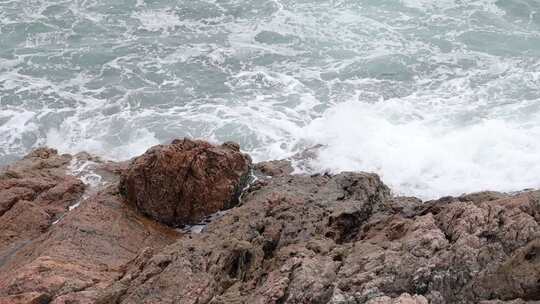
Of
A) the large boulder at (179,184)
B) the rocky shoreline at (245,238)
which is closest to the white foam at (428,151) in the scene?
the rocky shoreline at (245,238)

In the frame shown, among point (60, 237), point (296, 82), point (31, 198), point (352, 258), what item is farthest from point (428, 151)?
point (60, 237)

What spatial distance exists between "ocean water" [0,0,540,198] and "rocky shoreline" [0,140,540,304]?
712cm

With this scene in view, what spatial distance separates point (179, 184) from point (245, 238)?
17.3 ft

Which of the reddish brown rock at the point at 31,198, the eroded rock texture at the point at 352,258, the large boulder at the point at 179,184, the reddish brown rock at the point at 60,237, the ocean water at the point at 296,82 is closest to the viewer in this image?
the eroded rock texture at the point at 352,258

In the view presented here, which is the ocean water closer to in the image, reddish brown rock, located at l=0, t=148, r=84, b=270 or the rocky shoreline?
reddish brown rock, located at l=0, t=148, r=84, b=270

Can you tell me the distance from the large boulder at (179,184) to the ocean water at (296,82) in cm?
747

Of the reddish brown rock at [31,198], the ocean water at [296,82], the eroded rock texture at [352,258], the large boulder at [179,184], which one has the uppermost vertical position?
the eroded rock texture at [352,258]

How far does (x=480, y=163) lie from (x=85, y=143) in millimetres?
20154

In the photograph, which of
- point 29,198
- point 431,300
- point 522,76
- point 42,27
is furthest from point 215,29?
point 431,300

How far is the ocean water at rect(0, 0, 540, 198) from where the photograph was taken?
→ 96.7ft

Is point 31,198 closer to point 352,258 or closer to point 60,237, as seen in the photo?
point 60,237

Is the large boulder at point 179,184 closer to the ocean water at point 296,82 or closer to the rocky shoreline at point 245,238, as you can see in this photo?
the rocky shoreline at point 245,238

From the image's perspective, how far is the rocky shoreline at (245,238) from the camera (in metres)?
11.2

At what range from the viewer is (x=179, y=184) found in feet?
67.1
